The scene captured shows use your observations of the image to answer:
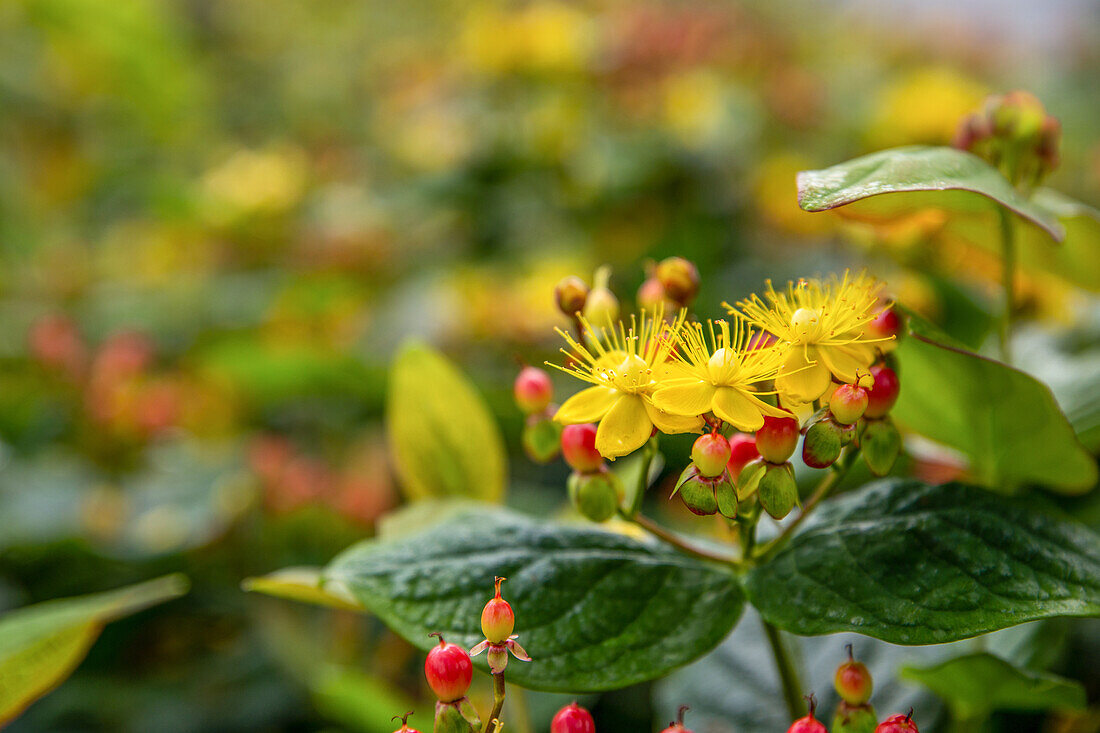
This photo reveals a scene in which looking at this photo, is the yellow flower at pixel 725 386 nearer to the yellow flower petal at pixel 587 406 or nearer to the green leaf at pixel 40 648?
the yellow flower petal at pixel 587 406

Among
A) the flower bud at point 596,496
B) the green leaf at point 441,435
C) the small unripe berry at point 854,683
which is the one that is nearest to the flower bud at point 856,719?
the small unripe berry at point 854,683

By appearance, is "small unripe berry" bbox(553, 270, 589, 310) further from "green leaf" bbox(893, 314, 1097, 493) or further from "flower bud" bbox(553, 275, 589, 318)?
"green leaf" bbox(893, 314, 1097, 493)

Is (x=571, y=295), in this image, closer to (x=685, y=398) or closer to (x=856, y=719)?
(x=685, y=398)

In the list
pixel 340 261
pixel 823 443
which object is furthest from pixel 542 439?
pixel 340 261

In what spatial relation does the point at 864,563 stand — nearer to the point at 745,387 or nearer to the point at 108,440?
the point at 745,387

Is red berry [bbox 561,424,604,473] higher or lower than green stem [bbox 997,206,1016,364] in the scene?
lower

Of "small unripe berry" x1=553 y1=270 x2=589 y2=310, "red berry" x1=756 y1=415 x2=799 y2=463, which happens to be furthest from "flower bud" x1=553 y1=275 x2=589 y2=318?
"red berry" x1=756 y1=415 x2=799 y2=463
